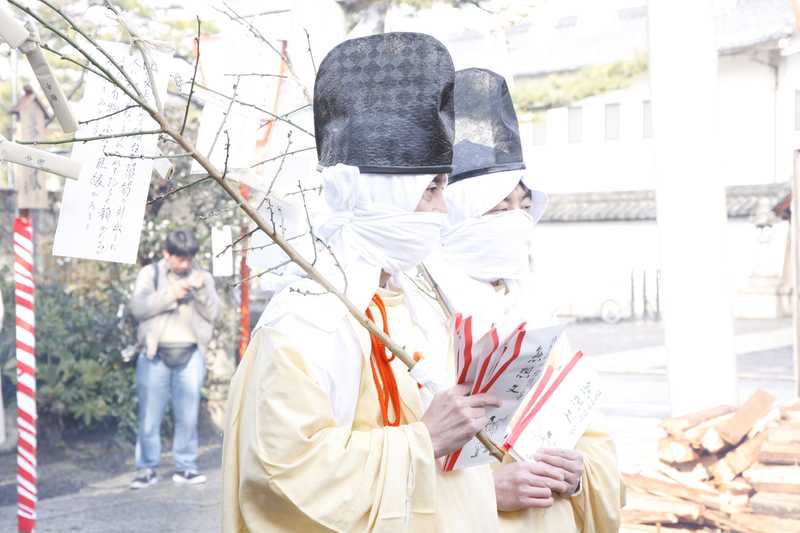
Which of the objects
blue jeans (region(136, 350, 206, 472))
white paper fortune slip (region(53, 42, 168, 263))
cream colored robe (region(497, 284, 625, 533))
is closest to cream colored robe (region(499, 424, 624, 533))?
cream colored robe (region(497, 284, 625, 533))

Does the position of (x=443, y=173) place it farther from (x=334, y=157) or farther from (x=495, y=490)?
(x=495, y=490)

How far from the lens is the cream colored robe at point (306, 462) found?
1.98m

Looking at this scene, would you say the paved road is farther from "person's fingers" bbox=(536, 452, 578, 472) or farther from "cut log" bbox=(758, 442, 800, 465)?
"person's fingers" bbox=(536, 452, 578, 472)

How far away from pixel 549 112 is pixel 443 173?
4.25 metres

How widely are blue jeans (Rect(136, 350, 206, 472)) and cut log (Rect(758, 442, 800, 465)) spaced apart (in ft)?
11.8

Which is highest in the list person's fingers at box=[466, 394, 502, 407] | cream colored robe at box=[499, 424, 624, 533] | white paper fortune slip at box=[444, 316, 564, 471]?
white paper fortune slip at box=[444, 316, 564, 471]

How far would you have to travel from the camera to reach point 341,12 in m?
6.47

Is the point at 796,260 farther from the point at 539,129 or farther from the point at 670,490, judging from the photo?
the point at 539,129

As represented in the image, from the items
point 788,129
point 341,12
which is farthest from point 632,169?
point 341,12

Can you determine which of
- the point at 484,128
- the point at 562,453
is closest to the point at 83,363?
the point at 484,128

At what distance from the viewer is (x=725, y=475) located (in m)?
5.59

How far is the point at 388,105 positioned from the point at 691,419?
4019 mm

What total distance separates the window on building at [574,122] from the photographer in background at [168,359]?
2.60 meters

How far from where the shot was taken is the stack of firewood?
5.44 metres
